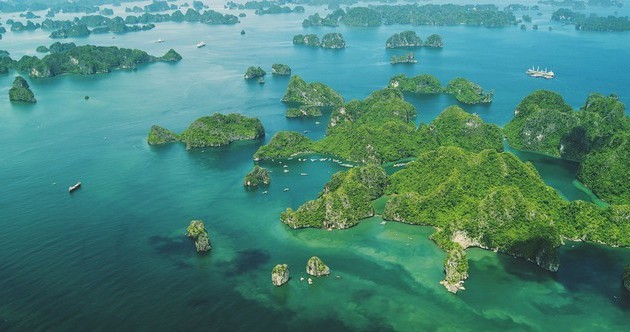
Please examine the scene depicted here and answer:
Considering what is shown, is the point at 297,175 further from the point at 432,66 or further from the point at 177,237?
the point at 432,66

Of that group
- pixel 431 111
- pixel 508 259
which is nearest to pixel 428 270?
pixel 508 259

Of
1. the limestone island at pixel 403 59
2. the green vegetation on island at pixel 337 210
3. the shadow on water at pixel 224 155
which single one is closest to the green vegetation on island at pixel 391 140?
the shadow on water at pixel 224 155

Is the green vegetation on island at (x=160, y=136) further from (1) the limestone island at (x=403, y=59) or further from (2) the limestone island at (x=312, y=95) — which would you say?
(1) the limestone island at (x=403, y=59)

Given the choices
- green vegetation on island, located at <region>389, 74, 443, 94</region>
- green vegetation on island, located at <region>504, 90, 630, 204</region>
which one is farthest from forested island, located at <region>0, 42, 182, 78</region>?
green vegetation on island, located at <region>504, 90, 630, 204</region>

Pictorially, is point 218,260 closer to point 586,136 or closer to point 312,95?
point 586,136

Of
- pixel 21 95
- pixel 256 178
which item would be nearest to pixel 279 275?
pixel 256 178

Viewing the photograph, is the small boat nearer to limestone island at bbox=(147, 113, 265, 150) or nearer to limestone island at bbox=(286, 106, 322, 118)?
limestone island at bbox=(147, 113, 265, 150)
